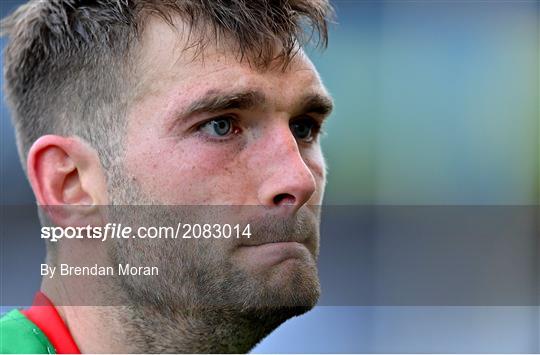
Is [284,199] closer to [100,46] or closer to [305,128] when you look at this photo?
[305,128]

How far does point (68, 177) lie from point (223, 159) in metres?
0.40

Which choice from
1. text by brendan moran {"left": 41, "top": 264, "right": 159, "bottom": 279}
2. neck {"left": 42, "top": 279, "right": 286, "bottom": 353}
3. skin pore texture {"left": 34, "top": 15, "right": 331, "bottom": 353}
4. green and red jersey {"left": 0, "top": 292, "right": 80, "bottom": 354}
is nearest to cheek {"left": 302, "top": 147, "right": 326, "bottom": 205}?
skin pore texture {"left": 34, "top": 15, "right": 331, "bottom": 353}

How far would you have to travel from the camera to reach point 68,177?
70.1 inches

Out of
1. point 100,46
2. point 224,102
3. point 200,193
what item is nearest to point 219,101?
point 224,102

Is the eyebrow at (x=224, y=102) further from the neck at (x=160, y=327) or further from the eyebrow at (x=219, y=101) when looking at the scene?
the neck at (x=160, y=327)

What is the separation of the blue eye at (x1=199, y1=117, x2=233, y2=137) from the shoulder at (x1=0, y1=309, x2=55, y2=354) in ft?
2.21

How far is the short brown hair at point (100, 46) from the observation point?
1.75 meters

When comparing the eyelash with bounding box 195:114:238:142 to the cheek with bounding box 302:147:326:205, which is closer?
the eyelash with bounding box 195:114:238:142

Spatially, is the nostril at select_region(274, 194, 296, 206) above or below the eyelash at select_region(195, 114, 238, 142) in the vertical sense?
below

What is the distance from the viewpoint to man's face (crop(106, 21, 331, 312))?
1.70m

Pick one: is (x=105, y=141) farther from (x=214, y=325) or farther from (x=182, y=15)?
(x=214, y=325)

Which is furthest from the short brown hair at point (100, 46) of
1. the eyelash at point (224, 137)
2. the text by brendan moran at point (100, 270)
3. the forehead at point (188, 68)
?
the text by brendan moran at point (100, 270)

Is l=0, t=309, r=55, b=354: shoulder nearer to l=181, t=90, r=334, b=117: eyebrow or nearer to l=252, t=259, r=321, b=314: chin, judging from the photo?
l=252, t=259, r=321, b=314: chin

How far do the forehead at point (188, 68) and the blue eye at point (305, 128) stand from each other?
0.12 m
